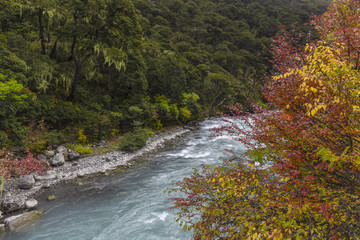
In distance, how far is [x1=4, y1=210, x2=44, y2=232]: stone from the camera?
6.83 metres

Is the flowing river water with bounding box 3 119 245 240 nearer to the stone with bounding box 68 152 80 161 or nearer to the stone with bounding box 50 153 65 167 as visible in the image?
the stone with bounding box 50 153 65 167

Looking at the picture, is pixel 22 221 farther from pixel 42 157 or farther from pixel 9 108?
pixel 9 108

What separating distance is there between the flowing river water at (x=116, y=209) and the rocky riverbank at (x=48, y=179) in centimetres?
57

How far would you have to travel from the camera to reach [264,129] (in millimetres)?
3656

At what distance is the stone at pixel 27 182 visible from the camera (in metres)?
8.96

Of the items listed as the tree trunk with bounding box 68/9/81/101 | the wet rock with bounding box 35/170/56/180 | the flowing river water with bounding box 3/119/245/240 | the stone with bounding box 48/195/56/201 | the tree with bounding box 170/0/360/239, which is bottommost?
the flowing river water with bounding box 3/119/245/240

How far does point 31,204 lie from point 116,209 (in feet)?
11.7

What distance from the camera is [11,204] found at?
24.9 ft

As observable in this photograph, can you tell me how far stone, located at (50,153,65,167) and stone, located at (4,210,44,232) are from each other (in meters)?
4.02

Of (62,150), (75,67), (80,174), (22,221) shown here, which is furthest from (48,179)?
(75,67)

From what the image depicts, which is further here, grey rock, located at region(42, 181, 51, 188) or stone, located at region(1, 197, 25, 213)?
grey rock, located at region(42, 181, 51, 188)

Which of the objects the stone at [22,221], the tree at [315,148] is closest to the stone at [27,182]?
the stone at [22,221]

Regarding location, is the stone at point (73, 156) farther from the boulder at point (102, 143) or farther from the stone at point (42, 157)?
the boulder at point (102, 143)

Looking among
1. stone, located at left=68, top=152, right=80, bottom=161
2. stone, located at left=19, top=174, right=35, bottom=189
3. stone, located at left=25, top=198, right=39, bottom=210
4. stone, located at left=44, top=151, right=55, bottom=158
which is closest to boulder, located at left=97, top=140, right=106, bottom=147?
stone, located at left=68, top=152, right=80, bottom=161
